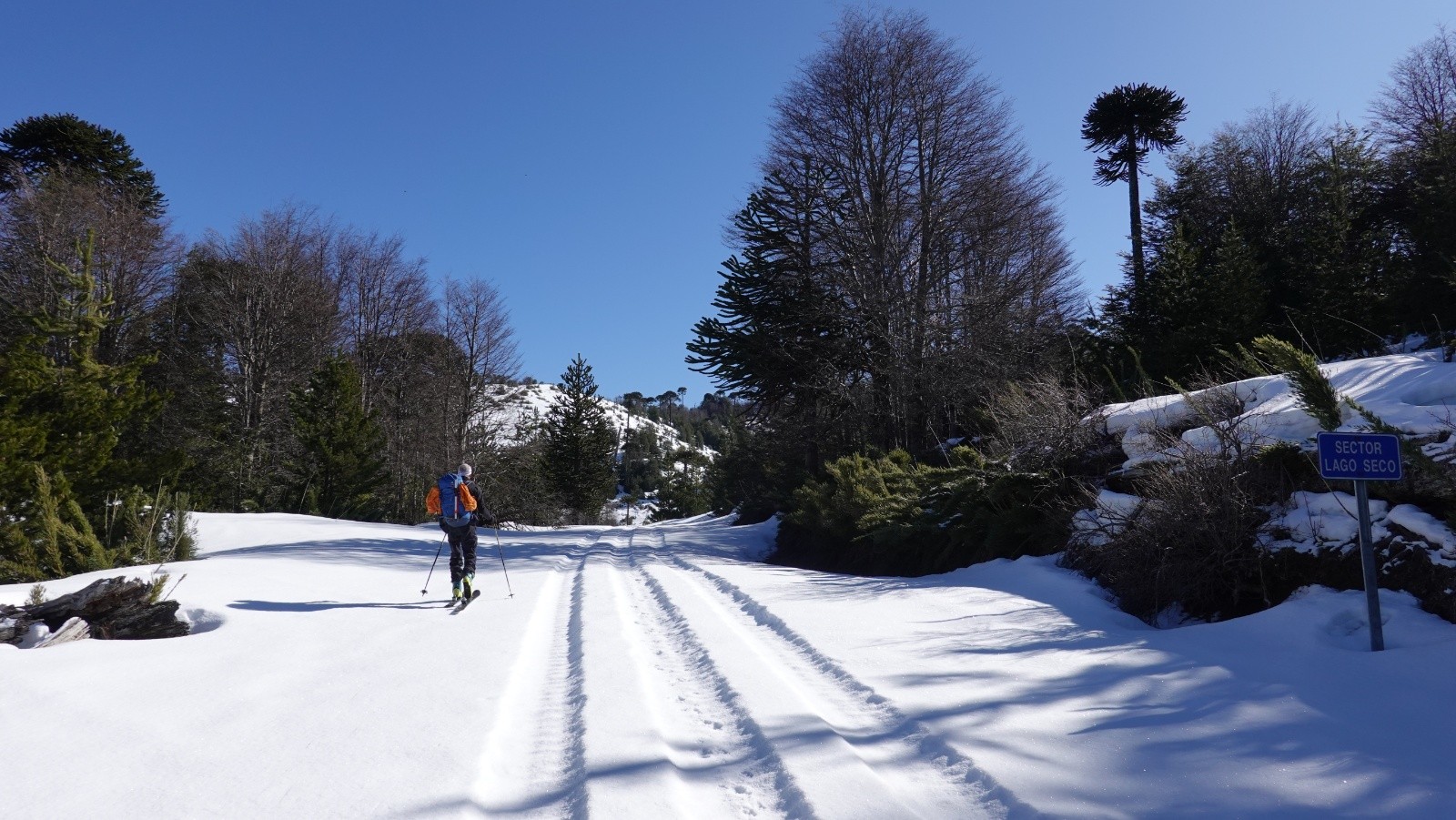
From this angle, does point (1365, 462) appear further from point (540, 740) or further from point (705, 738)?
point (540, 740)

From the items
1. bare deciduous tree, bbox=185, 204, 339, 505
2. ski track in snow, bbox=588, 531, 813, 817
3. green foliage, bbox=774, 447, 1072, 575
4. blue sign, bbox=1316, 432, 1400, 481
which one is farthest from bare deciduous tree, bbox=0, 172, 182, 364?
blue sign, bbox=1316, 432, 1400, 481

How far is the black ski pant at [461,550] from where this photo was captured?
803 centimetres

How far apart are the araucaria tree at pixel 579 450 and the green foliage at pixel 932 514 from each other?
25908 mm

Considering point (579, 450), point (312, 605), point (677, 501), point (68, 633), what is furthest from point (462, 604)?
point (677, 501)

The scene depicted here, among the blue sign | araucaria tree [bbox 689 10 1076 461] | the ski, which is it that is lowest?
the ski

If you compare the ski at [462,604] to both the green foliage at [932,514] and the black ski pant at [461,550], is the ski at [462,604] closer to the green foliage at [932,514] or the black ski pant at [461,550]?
the black ski pant at [461,550]

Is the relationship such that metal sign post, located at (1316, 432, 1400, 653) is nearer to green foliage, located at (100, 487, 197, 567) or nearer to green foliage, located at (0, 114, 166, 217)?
green foliage, located at (100, 487, 197, 567)

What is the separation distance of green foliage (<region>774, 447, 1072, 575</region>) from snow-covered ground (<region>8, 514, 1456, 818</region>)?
7.63 feet

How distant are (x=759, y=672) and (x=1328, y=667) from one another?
353 centimetres

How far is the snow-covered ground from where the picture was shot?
3127 mm

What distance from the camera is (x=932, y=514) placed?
1083cm

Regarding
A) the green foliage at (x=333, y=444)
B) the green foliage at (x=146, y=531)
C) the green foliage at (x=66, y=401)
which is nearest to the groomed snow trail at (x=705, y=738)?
the green foliage at (x=146, y=531)

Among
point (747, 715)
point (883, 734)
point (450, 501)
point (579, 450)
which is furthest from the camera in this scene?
point (579, 450)

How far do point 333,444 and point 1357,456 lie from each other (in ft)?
83.2
